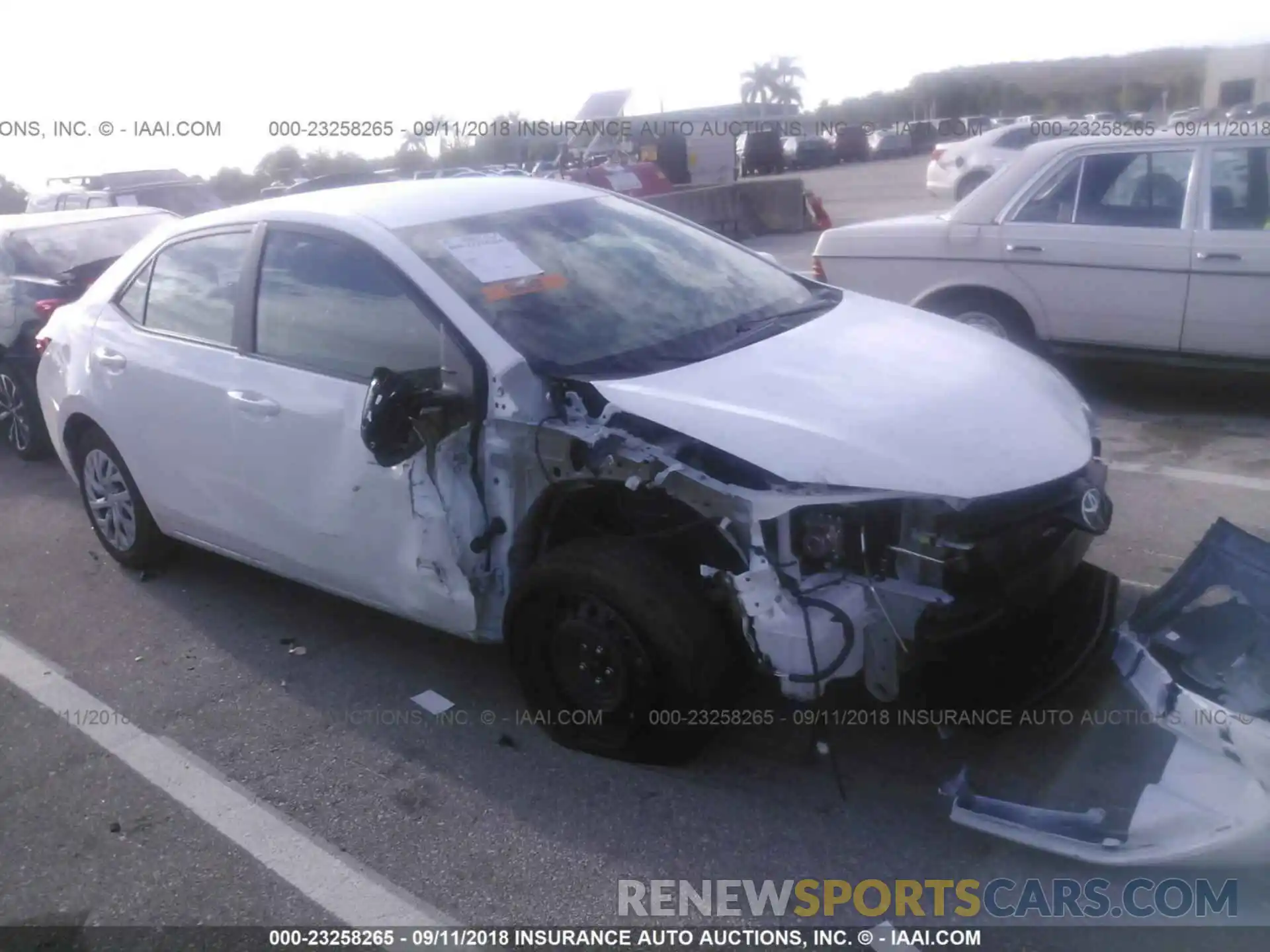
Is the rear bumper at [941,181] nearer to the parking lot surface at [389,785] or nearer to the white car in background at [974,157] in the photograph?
the white car in background at [974,157]

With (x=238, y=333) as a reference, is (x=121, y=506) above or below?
below

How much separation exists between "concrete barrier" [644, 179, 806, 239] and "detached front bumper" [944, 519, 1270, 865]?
1496 cm

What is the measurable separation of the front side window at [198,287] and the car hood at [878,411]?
1.83 m

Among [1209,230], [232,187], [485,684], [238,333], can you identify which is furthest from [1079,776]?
[232,187]

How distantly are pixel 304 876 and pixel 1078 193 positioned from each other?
5657mm

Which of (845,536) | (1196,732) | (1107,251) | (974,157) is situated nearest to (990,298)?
(1107,251)

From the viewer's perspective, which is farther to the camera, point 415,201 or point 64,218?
point 64,218

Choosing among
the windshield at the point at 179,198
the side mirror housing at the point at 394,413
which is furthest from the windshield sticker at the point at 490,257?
the windshield at the point at 179,198

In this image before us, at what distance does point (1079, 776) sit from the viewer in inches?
129

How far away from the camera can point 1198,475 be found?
5543 millimetres

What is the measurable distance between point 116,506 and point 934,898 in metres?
4.03

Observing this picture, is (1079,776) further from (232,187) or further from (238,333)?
(232,187)

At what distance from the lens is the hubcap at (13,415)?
746 cm

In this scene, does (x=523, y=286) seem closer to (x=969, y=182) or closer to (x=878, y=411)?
(x=878, y=411)
